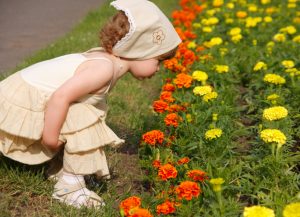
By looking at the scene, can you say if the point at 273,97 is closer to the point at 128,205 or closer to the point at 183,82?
the point at 183,82

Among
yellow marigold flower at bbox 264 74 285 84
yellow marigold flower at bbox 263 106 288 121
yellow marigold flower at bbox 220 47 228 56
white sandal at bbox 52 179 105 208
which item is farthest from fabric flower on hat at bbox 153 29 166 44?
yellow marigold flower at bbox 220 47 228 56

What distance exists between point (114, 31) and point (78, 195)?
949 mm

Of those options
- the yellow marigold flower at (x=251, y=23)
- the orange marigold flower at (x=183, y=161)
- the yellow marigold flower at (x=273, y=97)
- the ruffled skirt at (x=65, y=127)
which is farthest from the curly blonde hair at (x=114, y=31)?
the yellow marigold flower at (x=251, y=23)

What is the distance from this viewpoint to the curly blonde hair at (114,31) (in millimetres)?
2908

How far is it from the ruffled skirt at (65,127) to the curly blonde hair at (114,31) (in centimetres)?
37

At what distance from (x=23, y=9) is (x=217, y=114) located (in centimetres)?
568

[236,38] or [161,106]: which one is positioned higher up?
[161,106]

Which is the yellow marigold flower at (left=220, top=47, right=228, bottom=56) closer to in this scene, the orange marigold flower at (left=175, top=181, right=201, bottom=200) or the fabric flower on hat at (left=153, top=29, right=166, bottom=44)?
the fabric flower on hat at (left=153, top=29, right=166, bottom=44)

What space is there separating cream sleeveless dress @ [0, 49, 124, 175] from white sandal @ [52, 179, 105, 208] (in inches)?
4.2

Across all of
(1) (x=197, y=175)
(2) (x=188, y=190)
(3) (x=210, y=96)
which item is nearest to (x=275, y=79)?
(3) (x=210, y=96)

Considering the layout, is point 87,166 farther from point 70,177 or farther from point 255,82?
point 255,82

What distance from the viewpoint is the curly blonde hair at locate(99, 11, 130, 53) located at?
2.91 m

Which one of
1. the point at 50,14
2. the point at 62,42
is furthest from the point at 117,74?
the point at 50,14

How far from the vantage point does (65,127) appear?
2.86 meters
